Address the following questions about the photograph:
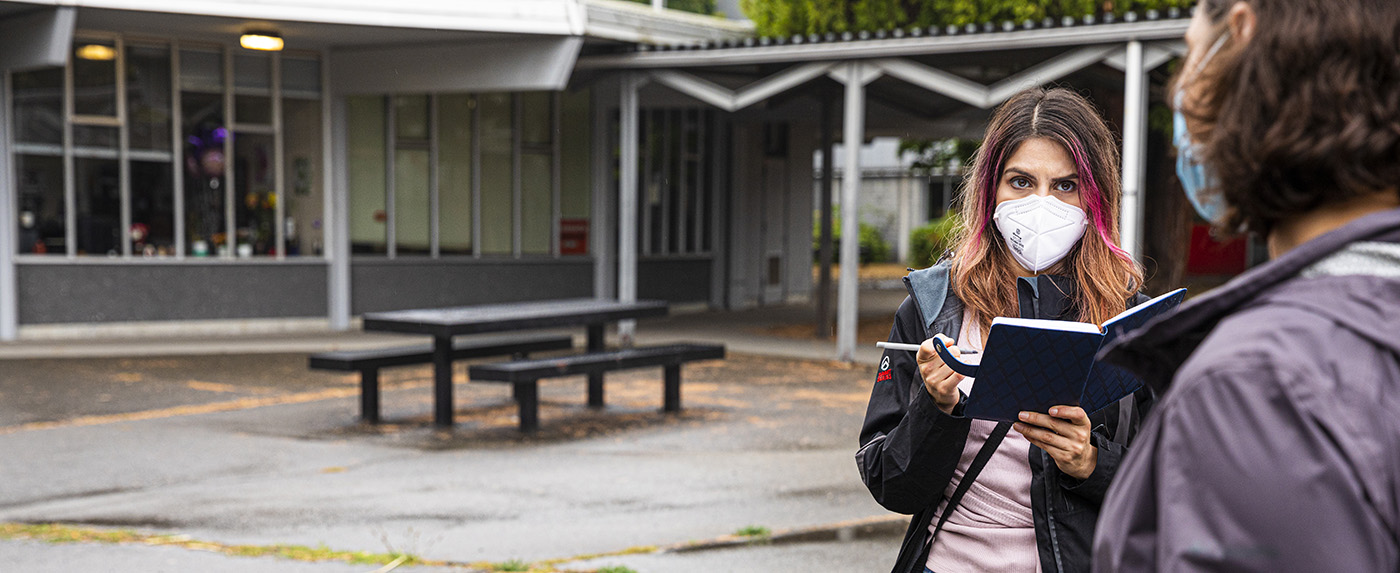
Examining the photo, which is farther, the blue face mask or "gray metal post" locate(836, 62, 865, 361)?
"gray metal post" locate(836, 62, 865, 361)

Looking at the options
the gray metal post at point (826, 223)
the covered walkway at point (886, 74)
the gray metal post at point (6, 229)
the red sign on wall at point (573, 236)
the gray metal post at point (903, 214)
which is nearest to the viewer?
the covered walkway at point (886, 74)

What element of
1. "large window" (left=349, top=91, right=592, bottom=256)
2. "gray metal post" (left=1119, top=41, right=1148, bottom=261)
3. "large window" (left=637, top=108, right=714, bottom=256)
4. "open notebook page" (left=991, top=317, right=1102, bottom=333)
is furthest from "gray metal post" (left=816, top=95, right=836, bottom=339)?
"open notebook page" (left=991, top=317, right=1102, bottom=333)

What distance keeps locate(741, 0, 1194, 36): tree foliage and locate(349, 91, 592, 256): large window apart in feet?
14.8

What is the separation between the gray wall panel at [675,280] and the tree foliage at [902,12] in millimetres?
4092

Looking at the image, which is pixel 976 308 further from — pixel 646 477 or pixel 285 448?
pixel 285 448

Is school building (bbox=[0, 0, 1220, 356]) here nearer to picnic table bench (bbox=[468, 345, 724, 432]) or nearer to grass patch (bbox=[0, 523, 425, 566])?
picnic table bench (bbox=[468, 345, 724, 432])

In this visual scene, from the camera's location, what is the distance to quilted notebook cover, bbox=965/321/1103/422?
1888 mm

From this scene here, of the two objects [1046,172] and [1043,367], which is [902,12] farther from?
[1043,367]

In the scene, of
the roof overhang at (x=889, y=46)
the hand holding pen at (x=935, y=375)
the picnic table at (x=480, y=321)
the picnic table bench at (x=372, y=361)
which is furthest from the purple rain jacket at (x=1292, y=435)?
the roof overhang at (x=889, y=46)

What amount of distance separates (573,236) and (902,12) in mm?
7138

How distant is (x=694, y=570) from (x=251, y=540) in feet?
6.93

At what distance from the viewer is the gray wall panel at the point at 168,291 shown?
14609mm

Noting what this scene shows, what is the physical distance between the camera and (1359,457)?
41.5 inches

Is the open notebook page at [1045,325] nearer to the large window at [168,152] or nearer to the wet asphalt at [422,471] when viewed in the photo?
the wet asphalt at [422,471]
